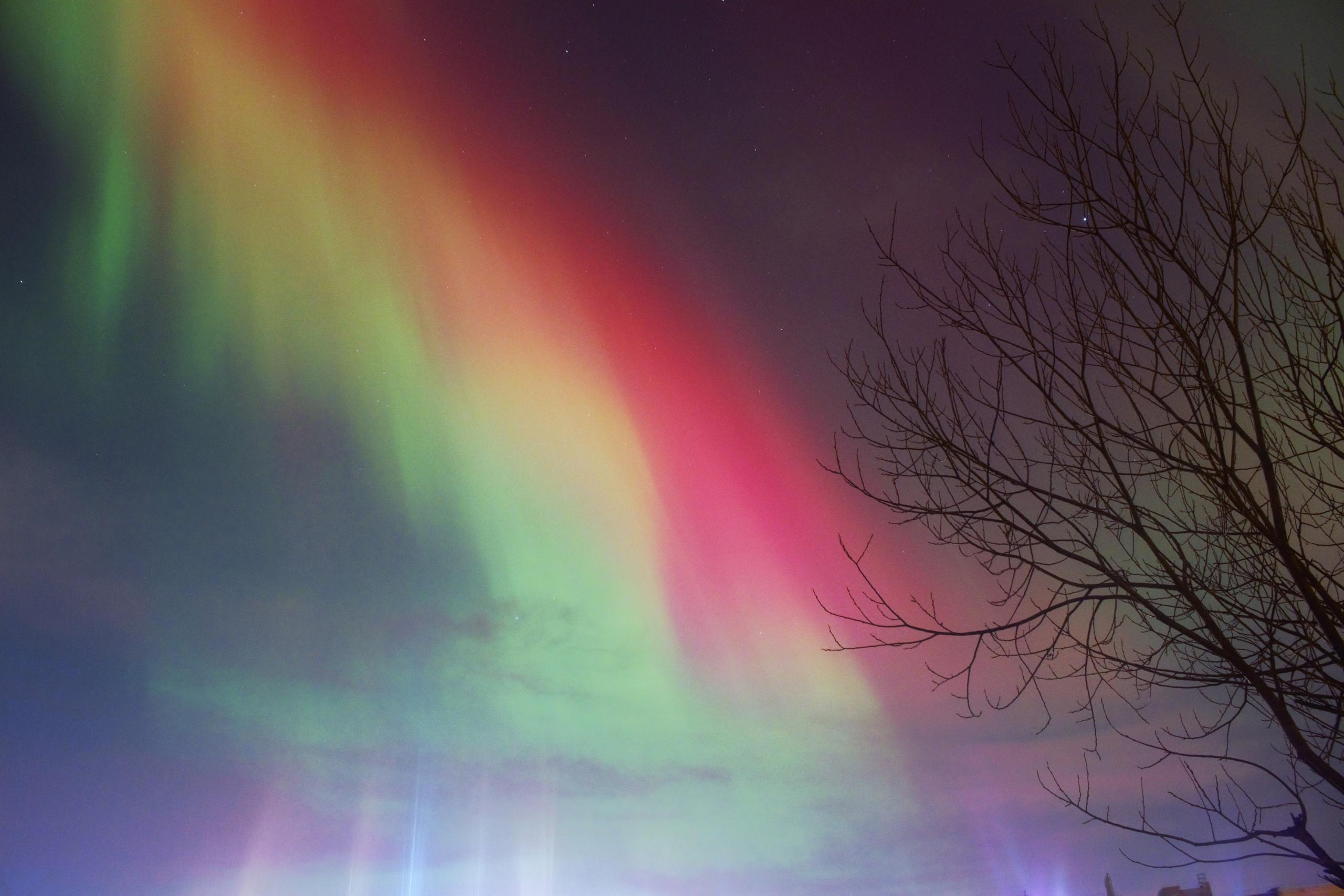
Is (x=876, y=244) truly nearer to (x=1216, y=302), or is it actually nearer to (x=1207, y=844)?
(x=1216, y=302)

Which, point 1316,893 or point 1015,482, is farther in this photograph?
point 1316,893

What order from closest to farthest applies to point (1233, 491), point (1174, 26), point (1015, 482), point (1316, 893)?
point (1233, 491) < point (1015, 482) < point (1174, 26) < point (1316, 893)

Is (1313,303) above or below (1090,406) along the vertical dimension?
above

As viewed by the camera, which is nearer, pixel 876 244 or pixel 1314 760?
pixel 1314 760

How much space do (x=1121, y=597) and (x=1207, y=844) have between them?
104 centimetres

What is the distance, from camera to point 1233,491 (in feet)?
9.17

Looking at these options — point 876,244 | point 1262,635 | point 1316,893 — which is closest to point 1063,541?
point 1262,635

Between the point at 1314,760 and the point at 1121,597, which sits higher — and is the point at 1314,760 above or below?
below

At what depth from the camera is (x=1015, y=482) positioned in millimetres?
3199

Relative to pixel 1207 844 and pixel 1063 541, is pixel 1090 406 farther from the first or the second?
pixel 1207 844

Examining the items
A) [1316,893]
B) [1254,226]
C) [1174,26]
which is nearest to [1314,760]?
[1254,226]

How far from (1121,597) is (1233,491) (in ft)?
1.71

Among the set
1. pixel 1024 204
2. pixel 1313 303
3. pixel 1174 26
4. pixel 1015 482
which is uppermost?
pixel 1174 26

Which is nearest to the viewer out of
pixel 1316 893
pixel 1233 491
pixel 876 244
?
pixel 1233 491
